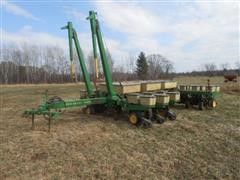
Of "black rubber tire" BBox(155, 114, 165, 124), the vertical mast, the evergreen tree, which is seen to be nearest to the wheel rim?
"black rubber tire" BBox(155, 114, 165, 124)

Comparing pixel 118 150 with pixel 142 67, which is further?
pixel 142 67

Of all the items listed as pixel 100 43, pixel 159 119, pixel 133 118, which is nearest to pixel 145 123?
pixel 133 118

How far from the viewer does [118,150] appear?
4852 millimetres

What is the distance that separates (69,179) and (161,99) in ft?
13.3

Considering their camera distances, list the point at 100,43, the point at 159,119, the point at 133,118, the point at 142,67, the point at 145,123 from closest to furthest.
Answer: the point at 145,123, the point at 133,118, the point at 159,119, the point at 100,43, the point at 142,67

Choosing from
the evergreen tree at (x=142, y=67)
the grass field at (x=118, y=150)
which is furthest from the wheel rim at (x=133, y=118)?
the evergreen tree at (x=142, y=67)

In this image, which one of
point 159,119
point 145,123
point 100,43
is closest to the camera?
point 145,123

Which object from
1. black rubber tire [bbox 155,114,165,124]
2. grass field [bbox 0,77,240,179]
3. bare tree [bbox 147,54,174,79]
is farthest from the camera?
bare tree [bbox 147,54,174,79]

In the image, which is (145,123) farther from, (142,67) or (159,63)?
(159,63)

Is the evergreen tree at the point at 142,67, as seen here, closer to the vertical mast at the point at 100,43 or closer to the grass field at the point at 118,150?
the vertical mast at the point at 100,43

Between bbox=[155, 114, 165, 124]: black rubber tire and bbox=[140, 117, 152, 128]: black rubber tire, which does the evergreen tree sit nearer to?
bbox=[155, 114, 165, 124]: black rubber tire

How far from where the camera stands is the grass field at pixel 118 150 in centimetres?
392

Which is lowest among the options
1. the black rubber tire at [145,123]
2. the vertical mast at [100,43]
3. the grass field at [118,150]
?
the grass field at [118,150]

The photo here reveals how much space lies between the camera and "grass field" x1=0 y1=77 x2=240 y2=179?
392cm
